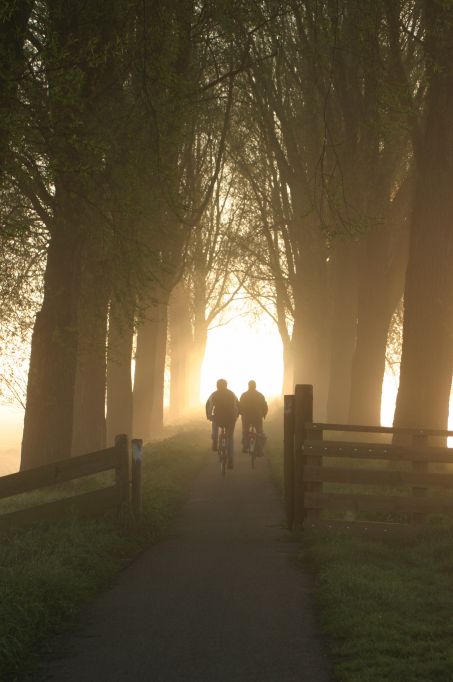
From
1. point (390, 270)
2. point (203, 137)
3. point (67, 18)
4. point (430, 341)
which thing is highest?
point (203, 137)

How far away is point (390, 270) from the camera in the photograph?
24125 mm

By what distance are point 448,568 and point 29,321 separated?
11.4 meters

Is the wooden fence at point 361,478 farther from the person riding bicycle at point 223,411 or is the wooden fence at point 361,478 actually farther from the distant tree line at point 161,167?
the person riding bicycle at point 223,411

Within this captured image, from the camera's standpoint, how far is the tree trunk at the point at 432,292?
54.2 ft

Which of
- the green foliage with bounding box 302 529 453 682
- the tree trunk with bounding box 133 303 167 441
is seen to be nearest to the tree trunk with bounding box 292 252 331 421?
the tree trunk with bounding box 133 303 167 441

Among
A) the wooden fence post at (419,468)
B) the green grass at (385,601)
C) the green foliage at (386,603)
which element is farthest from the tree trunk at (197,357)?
the green foliage at (386,603)

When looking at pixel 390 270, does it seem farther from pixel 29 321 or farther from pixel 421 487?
pixel 421 487

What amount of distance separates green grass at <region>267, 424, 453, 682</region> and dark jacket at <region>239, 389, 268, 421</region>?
404 inches

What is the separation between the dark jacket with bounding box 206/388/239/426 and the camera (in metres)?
22.0

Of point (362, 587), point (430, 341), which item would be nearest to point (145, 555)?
point (362, 587)

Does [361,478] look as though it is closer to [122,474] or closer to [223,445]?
[122,474]

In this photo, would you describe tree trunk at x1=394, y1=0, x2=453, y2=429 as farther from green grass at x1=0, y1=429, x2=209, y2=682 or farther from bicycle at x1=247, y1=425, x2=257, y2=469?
bicycle at x1=247, y1=425, x2=257, y2=469

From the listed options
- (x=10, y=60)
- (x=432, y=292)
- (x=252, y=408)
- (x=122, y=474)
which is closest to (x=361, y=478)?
(x=122, y=474)

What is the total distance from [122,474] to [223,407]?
9.67 m
